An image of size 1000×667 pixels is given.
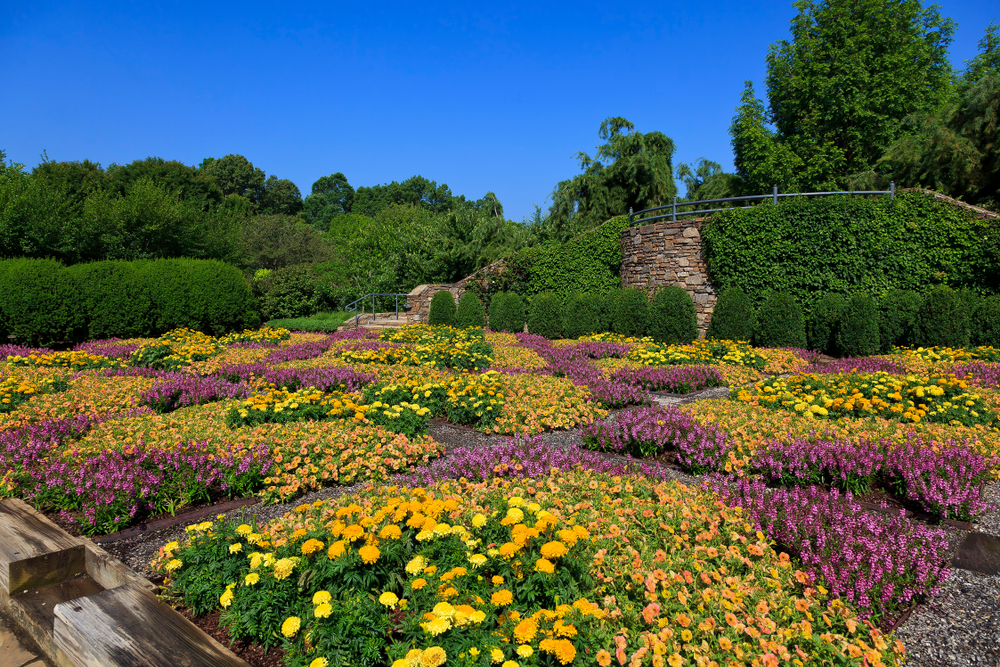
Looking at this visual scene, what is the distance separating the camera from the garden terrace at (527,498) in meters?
2.17

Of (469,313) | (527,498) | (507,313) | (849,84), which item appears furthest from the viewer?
(849,84)

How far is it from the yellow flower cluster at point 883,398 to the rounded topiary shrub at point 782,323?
6.13 metres

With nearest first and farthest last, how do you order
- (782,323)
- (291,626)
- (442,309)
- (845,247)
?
(291,626) < (782,323) < (845,247) < (442,309)

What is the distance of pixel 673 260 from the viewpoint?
14.9 metres

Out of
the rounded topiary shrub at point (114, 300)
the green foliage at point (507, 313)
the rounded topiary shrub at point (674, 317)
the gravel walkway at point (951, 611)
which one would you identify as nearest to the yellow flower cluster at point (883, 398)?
the gravel walkway at point (951, 611)

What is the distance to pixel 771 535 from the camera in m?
3.20

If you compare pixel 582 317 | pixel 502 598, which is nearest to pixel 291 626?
pixel 502 598

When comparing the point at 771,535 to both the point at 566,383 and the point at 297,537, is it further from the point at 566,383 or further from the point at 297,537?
the point at 566,383

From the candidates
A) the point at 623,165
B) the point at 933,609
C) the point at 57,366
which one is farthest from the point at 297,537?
the point at 623,165

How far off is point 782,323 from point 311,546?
12.3 meters

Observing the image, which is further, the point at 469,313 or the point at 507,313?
the point at 469,313

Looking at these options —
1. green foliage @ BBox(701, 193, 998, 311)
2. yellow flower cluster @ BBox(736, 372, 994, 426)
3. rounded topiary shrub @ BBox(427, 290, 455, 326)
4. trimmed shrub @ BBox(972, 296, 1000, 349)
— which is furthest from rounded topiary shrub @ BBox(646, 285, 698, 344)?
yellow flower cluster @ BBox(736, 372, 994, 426)

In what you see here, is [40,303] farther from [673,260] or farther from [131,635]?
[673,260]

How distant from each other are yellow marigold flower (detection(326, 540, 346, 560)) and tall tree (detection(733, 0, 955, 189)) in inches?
1032
